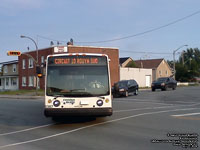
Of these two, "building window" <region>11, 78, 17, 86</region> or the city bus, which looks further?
"building window" <region>11, 78, 17, 86</region>

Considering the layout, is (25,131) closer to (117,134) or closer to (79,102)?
(79,102)

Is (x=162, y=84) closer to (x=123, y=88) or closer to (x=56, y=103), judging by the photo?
(x=123, y=88)

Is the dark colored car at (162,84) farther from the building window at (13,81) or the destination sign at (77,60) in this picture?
the building window at (13,81)

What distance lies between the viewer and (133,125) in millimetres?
10156

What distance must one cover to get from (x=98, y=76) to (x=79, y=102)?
118 cm

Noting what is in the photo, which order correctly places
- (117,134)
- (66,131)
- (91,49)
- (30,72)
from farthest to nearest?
(30,72) → (91,49) → (66,131) → (117,134)

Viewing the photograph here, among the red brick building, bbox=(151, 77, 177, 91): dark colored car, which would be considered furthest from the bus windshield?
the red brick building

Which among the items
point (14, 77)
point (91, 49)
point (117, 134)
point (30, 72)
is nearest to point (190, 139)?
point (117, 134)

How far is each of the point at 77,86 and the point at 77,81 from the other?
0.19 m

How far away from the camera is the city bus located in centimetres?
964

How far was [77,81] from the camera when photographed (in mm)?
9898

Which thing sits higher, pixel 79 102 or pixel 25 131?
pixel 79 102

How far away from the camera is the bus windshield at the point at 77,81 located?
32.0 ft

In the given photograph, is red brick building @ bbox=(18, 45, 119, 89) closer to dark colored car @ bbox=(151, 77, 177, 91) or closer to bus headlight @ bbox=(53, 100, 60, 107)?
dark colored car @ bbox=(151, 77, 177, 91)
